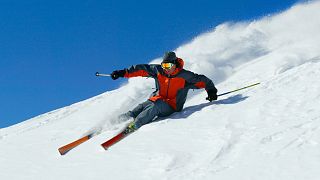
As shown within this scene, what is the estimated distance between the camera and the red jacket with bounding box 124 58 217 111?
9.57 metres

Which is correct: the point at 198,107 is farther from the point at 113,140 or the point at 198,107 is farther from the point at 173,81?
the point at 113,140

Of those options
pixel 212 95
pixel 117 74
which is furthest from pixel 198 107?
pixel 117 74

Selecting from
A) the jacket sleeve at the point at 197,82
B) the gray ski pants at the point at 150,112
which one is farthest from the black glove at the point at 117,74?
the jacket sleeve at the point at 197,82

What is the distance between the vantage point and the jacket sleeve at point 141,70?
380 inches

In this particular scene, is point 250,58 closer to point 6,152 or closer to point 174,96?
point 174,96

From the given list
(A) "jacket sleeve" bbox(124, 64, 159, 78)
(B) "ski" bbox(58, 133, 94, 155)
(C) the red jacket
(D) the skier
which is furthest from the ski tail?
(A) "jacket sleeve" bbox(124, 64, 159, 78)

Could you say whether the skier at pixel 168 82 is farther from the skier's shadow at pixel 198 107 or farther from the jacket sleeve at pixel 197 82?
the skier's shadow at pixel 198 107

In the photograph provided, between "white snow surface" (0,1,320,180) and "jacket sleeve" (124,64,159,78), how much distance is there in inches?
34.9

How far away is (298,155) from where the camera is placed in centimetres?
590

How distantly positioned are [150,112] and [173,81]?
783 millimetres

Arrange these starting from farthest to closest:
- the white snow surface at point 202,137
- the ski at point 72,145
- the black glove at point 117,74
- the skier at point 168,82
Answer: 1. the black glove at point 117,74
2. the skier at point 168,82
3. the ski at point 72,145
4. the white snow surface at point 202,137

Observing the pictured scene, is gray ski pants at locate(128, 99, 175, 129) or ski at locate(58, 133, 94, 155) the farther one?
gray ski pants at locate(128, 99, 175, 129)

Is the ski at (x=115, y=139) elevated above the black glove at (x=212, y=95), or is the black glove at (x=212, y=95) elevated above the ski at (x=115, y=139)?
the black glove at (x=212, y=95)

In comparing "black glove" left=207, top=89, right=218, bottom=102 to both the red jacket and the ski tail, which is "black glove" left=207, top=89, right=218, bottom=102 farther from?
the ski tail
